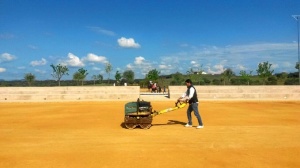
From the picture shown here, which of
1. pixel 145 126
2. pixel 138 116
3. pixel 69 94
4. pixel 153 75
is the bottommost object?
pixel 145 126

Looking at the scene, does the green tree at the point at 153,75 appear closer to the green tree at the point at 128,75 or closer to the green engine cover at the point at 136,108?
the green tree at the point at 128,75

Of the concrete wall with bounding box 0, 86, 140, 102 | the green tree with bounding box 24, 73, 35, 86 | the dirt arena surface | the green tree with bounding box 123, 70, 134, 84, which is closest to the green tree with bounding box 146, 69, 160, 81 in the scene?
the green tree with bounding box 123, 70, 134, 84

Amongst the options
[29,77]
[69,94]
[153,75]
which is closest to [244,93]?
[69,94]

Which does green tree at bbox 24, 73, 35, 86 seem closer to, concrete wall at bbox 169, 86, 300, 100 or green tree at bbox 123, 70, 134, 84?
green tree at bbox 123, 70, 134, 84

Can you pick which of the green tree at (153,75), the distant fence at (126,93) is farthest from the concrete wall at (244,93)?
the green tree at (153,75)

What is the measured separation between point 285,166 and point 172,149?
2721 millimetres

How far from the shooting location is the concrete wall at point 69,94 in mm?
28100

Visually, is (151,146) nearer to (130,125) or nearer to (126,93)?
(130,125)

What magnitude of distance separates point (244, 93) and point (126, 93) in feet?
38.3

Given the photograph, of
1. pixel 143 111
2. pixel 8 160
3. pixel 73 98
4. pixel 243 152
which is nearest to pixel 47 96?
pixel 73 98

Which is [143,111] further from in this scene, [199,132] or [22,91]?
[22,91]

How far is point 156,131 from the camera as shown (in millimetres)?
10375

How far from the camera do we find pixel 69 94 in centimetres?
2881

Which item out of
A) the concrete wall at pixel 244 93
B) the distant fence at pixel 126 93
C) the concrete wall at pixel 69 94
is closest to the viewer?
the concrete wall at pixel 244 93
